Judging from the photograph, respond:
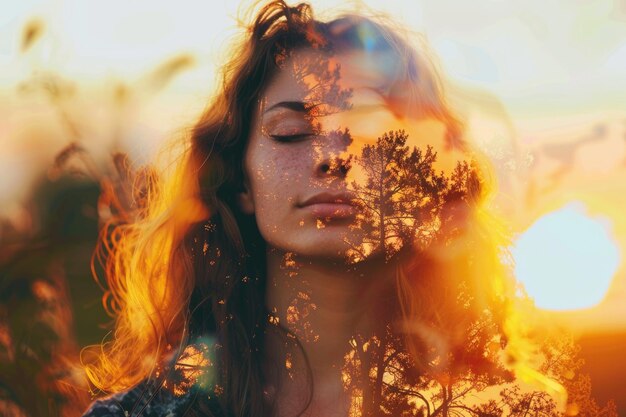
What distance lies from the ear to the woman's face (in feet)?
0.23

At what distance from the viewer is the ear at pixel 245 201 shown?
3.62 m

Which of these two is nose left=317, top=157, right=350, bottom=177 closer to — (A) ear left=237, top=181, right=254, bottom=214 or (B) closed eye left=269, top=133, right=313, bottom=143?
(B) closed eye left=269, top=133, right=313, bottom=143

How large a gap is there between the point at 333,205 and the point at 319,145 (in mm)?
251

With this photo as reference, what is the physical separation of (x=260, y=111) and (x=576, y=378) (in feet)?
5.07

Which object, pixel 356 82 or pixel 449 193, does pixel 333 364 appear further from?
pixel 356 82

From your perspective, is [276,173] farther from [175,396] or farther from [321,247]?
[175,396]

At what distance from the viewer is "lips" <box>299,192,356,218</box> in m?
3.16

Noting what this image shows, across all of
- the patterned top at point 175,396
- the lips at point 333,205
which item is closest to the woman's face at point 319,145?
the lips at point 333,205

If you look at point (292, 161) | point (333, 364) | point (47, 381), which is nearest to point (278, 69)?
point (292, 161)

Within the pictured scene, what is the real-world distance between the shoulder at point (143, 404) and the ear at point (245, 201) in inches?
30.6

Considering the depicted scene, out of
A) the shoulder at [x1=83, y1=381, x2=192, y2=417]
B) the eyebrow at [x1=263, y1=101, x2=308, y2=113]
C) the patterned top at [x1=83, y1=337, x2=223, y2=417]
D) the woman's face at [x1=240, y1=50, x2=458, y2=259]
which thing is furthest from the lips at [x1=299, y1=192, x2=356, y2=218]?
the shoulder at [x1=83, y1=381, x2=192, y2=417]

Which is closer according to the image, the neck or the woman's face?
the woman's face

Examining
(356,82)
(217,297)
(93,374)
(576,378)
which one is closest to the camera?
(576,378)

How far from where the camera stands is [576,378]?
317 cm
